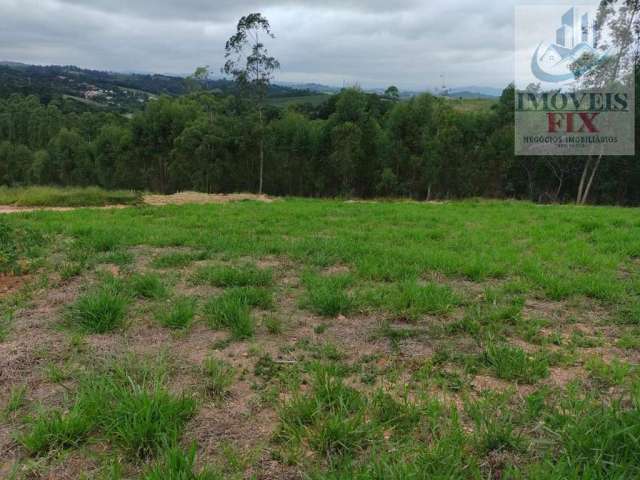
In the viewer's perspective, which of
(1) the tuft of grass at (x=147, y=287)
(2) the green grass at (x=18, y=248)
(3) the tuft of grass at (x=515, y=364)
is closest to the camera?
(3) the tuft of grass at (x=515, y=364)

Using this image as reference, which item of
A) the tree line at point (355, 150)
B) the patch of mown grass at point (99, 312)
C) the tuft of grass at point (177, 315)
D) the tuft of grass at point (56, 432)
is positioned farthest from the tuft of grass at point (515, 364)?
the tree line at point (355, 150)

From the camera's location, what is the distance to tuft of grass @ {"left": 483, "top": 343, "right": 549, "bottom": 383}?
2.40m

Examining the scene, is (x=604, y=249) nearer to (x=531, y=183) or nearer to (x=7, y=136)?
(x=531, y=183)

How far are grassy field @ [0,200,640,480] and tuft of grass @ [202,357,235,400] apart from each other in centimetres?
1

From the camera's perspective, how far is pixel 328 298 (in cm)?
335

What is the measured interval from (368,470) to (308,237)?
4185mm

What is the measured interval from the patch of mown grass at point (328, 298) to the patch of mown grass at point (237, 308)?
1.05 ft

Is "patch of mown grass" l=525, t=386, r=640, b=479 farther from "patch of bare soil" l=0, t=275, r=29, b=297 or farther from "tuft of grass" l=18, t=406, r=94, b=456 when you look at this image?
"patch of bare soil" l=0, t=275, r=29, b=297

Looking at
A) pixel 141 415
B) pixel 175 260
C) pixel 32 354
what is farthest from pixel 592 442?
pixel 175 260

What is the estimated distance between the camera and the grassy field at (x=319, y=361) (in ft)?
5.86

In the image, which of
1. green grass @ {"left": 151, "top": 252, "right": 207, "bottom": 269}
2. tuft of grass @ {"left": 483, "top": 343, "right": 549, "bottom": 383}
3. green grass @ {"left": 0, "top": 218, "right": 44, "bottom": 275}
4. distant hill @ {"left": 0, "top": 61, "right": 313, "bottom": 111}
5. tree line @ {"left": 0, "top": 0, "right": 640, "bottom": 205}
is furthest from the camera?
distant hill @ {"left": 0, "top": 61, "right": 313, "bottom": 111}

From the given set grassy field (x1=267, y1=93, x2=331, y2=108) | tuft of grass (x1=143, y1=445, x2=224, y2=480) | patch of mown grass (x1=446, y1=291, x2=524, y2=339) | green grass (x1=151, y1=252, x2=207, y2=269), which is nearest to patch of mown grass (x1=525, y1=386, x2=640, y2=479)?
patch of mown grass (x1=446, y1=291, x2=524, y2=339)

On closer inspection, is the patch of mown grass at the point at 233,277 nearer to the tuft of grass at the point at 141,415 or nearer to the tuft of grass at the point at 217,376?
the tuft of grass at the point at 217,376

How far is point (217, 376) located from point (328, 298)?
1.19 m
